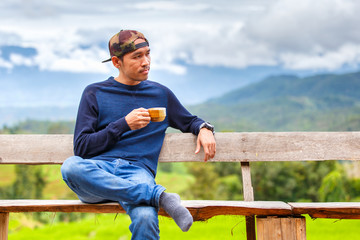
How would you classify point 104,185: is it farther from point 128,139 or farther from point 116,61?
point 116,61

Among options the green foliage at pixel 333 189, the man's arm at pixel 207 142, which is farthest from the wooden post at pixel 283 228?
the green foliage at pixel 333 189

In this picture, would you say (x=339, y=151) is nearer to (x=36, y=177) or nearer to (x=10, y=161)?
(x=10, y=161)

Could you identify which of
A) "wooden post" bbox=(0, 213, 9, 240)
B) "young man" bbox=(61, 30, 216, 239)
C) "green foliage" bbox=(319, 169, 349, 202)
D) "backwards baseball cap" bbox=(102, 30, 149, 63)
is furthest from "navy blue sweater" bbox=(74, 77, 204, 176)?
"green foliage" bbox=(319, 169, 349, 202)

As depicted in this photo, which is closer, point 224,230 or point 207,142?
point 207,142

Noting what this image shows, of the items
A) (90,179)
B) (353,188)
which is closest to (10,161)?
(90,179)

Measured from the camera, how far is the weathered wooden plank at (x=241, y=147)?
9.89 feet

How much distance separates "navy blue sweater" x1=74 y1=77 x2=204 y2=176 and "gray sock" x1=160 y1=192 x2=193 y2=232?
431 mm

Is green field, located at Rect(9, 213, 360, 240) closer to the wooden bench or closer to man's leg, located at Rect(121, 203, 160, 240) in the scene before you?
the wooden bench

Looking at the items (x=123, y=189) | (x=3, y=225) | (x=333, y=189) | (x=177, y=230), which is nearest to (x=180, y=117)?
(x=123, y=189)

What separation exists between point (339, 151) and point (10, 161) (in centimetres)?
247

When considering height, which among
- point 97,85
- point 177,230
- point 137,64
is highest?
point 137,64

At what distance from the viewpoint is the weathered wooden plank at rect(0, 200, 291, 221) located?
2.45 m

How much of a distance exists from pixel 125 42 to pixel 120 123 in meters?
0.57

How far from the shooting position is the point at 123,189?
232cm
